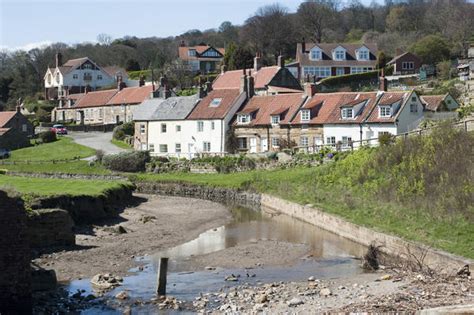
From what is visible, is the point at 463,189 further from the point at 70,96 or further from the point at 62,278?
the point at 70,96

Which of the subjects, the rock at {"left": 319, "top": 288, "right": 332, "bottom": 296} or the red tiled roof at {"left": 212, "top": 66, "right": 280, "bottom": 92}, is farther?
the red tiled roof at {"left": 212, "top": 66, "right": 280, "bottom": 92}

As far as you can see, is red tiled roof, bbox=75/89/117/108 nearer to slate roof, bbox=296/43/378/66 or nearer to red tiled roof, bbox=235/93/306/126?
slate roof, bbox=296/43/378/66

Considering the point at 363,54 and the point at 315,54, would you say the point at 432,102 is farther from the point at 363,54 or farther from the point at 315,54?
the point at 363,54

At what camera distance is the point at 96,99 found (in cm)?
9975

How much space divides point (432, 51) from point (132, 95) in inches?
1545

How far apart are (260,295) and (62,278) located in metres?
8.01

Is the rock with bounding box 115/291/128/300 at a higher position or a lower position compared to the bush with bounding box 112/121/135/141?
lower

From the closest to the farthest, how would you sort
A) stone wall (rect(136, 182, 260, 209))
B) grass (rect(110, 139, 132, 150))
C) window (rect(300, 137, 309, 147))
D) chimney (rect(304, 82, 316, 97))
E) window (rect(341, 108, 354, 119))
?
stone wall (rect(136, 182, 260, 209)) → window (rect(341, 108, 354, 119)) → window (rect(300, 137, 309, 147)) → chimney (rect(304, 82, 316, 97)) → grass (rect(110, 139, 132, 150))

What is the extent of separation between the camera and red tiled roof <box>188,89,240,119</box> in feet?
218

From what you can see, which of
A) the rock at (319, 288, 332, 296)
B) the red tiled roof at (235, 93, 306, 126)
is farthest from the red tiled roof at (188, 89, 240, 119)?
the rock at (319, 288, 332, 296)

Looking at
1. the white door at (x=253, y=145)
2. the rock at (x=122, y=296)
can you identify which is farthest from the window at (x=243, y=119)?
the rock at (x=122, y=296)

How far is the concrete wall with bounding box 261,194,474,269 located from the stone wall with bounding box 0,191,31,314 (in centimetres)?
1404

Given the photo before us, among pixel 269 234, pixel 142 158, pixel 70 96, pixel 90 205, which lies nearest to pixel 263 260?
pixel 269 234

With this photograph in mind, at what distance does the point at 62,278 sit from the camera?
26406 millimetres
